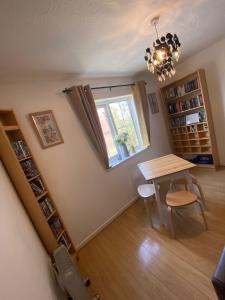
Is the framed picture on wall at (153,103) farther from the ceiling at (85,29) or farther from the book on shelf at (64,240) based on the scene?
the book on shelf at (64,240)

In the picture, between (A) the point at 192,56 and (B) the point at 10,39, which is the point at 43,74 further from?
(A) the point at 192,56

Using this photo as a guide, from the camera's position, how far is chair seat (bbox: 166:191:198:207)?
1.95 metres

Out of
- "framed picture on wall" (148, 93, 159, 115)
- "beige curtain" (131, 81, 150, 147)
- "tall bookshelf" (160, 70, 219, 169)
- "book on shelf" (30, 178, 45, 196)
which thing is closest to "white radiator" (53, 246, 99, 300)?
"book on shelf" (30, 178, 45, 196)

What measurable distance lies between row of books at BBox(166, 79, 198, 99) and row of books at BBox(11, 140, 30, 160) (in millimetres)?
3140

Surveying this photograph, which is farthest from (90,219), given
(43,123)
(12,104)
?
(12,104)

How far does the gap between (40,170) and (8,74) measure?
3.63 ft

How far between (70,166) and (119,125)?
1426mm

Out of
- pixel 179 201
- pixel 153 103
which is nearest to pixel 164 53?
pixel 179 201

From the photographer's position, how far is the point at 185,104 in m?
3.70

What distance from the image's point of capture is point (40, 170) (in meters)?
2.13

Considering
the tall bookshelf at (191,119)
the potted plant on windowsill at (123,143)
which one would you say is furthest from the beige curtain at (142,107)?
the tall bookshelf at (191,119)

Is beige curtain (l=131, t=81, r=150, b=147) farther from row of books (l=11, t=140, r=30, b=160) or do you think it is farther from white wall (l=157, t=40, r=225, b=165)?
row of books (l=11, t=140, r=30, b=160)

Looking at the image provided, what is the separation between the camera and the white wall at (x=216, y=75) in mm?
3066

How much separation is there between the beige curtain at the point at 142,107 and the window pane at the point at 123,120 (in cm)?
19
